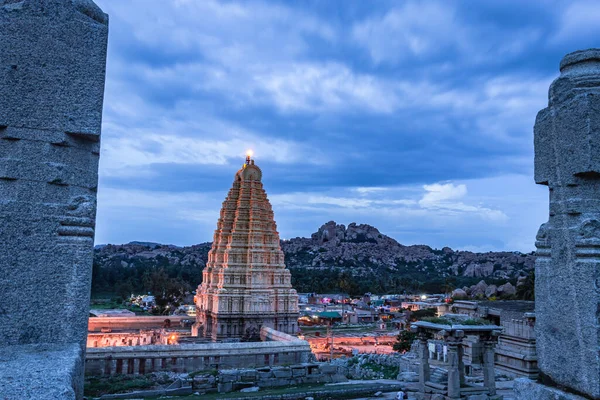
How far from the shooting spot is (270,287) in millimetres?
27812

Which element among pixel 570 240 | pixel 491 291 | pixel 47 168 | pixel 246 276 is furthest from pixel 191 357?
pixel 491 291

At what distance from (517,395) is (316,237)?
146m

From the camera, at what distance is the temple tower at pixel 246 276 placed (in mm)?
26625

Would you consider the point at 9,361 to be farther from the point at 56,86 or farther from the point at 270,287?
the point at 270,287

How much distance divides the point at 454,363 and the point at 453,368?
0.13m

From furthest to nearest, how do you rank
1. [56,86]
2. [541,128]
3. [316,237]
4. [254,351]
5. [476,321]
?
1. [316,237]
2. [254,351]
3. [476,321]
4. [541,128]
5. [56,86]

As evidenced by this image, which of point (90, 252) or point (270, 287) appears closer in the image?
point (90, 252)

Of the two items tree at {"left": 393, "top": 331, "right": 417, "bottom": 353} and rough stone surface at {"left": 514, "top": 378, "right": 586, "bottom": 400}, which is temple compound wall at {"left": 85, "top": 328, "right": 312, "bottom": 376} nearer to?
tree at {"left": 393, "top": 331, "right": 417, "bottom": 353}

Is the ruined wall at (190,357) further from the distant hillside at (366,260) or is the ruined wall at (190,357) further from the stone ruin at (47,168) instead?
the distant hillside at (366,260)

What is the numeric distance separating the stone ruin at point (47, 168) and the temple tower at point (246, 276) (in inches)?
931

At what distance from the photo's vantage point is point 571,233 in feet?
10.7

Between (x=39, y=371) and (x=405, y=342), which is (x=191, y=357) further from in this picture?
(x=39, y=371)

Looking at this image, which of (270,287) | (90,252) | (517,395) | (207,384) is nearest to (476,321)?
(207,384)

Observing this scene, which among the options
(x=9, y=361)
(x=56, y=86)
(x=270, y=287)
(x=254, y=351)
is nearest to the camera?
(x=9, y=361)
